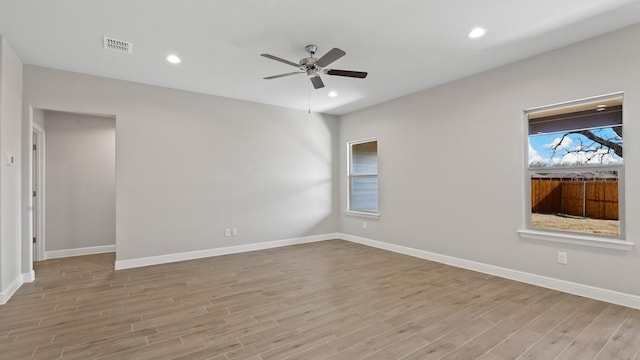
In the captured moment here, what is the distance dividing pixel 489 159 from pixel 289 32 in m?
3.04

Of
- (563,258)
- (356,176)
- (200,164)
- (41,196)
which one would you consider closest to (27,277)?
(41,196)

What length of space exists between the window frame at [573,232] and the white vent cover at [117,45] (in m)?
4.72

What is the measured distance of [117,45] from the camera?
11.1ft

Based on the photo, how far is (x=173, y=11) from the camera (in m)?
2.71

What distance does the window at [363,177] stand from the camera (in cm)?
612

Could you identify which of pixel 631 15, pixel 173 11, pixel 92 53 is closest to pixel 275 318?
pixel 173 11

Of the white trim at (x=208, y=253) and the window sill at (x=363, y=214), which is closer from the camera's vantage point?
the white trim at (x=208, y=253)

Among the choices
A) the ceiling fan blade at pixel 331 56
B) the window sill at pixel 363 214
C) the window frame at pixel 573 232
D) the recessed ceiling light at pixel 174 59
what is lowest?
the window sill at pixel 363 214

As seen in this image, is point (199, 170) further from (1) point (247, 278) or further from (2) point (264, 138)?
(1) point (247, 278)

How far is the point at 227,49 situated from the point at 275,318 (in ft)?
9.53

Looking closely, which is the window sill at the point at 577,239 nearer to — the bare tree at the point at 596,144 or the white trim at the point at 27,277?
the bare tree at the point at 596,144

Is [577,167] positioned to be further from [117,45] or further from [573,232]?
[117,45]

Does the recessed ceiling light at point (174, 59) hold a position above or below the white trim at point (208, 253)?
above

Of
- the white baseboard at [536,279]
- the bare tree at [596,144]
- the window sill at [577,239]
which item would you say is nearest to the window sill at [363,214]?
Result: the white baseboard at [536,279]
